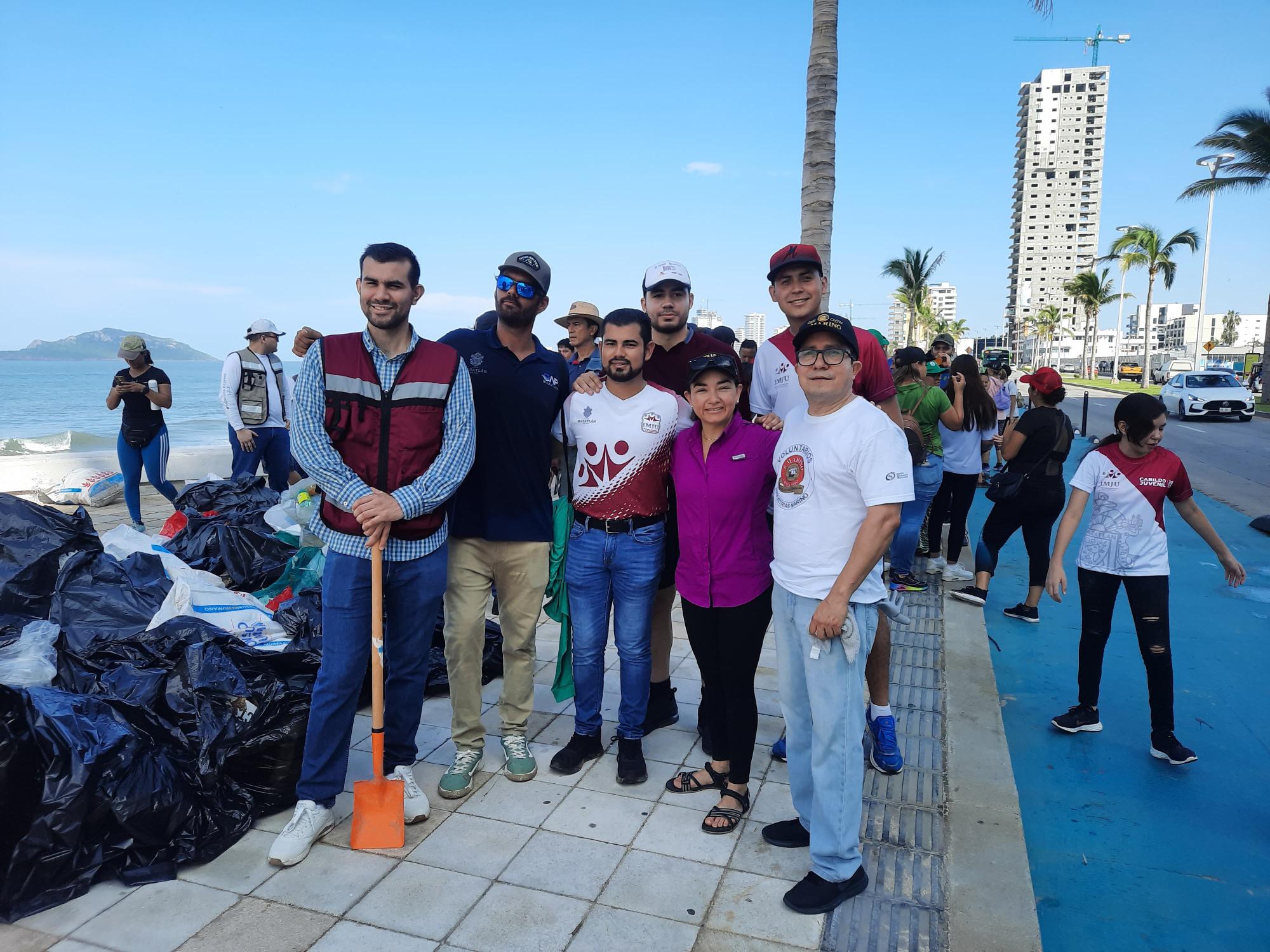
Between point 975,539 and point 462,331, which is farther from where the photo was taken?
point 975,539

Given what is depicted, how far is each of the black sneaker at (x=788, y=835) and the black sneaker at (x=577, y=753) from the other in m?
0.94

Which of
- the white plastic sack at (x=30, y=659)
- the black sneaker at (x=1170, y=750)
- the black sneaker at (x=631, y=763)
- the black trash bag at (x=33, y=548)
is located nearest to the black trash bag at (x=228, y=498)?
the black trash bag at (x=33, y=548)

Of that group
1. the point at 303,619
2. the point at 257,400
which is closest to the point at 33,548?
the point at 303,619

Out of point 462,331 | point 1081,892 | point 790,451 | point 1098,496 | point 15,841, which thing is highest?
point 462,331

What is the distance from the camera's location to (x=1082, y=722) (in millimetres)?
4117

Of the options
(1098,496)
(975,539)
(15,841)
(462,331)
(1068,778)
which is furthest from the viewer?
(975,539)

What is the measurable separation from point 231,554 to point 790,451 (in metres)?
4.50

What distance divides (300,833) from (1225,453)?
18.7 metres

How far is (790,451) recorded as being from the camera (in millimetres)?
2699

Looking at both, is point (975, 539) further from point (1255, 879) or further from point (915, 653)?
point (1255, 879)

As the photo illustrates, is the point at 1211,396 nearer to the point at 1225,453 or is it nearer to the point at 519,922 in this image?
the point at 1225,453

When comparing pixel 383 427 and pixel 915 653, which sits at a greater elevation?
pixel 383 427

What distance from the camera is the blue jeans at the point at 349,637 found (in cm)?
299

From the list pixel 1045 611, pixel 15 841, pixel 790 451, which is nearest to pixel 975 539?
pixel 1045 611
